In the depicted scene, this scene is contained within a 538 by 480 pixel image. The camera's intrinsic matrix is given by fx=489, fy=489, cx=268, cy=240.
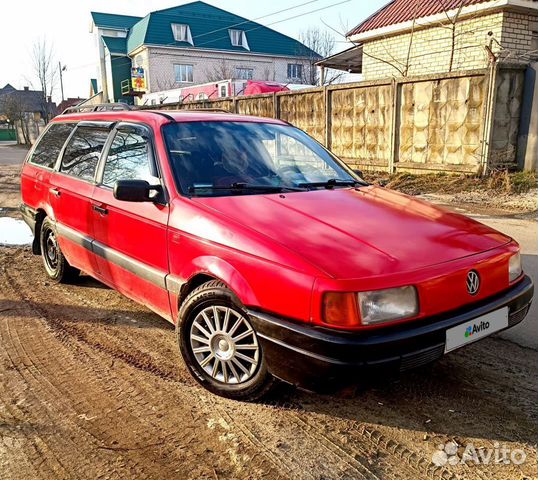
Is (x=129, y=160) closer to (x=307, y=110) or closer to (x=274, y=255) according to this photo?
(x=274, y=255)

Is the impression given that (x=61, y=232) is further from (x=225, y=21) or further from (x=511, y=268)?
(x=225, y=21)

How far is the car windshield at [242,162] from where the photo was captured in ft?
11.1

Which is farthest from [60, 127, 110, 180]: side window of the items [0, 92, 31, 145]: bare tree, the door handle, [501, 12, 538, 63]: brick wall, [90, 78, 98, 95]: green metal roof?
[90, 78, 98, 95]: green metal roof

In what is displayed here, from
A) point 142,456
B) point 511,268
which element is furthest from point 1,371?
point 511,268

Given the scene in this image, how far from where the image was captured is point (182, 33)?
4162 cm

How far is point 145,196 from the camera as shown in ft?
10.8

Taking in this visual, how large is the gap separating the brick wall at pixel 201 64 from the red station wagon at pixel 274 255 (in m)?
38.7

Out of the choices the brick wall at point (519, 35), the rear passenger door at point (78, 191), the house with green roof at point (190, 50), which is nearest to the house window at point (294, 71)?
the house with green roof at point (190, 50)

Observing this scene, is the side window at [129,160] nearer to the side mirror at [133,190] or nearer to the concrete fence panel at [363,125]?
the side mirror at [133,190]

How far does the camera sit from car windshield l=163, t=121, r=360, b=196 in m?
3.38

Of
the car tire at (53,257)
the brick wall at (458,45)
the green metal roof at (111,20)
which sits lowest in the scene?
the car tire at (53,257)

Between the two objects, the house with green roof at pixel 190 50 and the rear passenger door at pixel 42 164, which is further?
the house with green roof at pixel 190 50

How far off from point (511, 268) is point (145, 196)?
2381 mm

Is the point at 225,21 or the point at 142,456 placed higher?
the point at 225,21
